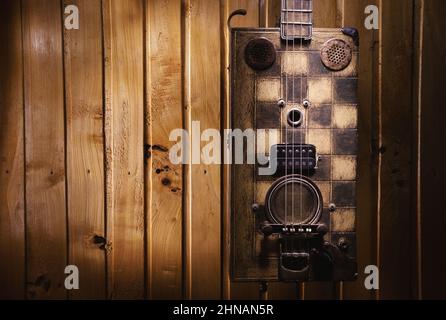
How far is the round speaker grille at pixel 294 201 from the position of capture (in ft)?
6.20

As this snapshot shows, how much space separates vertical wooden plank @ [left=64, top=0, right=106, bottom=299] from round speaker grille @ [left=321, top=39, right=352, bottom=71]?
1.45m

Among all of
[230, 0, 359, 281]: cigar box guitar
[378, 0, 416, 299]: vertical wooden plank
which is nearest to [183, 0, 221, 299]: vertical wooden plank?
[230, 0, 359, 281]: cigar box guitar

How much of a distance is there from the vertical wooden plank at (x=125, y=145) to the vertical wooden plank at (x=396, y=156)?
163cm

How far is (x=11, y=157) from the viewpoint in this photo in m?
2.09

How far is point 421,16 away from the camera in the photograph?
2107mm

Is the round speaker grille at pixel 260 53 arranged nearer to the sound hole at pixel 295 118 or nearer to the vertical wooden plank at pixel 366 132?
the sound hole at pixel 295 118

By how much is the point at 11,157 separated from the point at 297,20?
2047mm

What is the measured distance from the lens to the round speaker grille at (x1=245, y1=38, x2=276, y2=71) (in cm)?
187

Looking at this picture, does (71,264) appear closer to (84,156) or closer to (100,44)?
(84,156)

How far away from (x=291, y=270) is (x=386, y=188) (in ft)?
2.86

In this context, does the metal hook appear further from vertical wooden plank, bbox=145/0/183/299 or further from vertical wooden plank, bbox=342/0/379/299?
vertical wooden plank, bbox=342/0/379/299

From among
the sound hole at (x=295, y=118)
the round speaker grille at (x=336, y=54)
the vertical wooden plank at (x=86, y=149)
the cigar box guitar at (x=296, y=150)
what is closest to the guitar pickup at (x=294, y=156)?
the cigar box guitar at (x=296, y=150)
